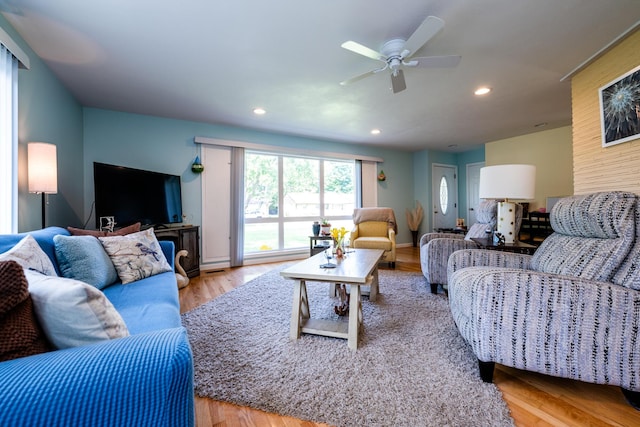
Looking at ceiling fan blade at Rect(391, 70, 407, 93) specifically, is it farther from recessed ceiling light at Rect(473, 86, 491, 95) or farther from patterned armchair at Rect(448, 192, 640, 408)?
patterned armchair at Rect(448, 192, 640, 408)

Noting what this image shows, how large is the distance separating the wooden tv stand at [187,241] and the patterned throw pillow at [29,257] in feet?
6.42

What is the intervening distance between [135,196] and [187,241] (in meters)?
0.80

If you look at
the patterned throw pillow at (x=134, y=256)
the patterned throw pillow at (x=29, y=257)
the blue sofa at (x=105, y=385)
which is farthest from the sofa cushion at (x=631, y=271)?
the patterned throw pillow at (x=134, y=256)

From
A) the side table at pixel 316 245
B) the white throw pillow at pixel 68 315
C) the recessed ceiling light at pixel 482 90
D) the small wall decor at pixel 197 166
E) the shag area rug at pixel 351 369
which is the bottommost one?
the shag area rug at pixel 351 369

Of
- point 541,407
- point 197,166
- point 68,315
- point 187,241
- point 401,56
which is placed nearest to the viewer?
point 68,315

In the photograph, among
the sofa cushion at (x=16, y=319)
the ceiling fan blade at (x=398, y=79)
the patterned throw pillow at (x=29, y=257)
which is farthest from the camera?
the ceiling fan blade at (x=398, y=79)

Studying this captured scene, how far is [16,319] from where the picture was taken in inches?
25.3

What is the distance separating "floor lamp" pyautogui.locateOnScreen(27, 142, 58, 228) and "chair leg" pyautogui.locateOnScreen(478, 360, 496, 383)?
114 inches

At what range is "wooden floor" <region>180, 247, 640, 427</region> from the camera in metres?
1.19

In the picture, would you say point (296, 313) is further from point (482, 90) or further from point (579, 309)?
point (482, 90)

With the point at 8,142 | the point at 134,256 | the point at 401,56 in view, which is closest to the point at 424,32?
the point at 401,56

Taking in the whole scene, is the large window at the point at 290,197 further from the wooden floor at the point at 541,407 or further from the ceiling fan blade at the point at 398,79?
the wooden floor at the point at 541,407

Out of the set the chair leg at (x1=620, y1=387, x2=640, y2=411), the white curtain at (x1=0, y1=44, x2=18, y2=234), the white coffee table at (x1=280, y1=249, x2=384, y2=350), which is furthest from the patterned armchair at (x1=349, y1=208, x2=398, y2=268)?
the white curtain at (x1=0, y1=44, x2=18, y2=234)

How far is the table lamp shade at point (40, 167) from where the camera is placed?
5.92 ft
